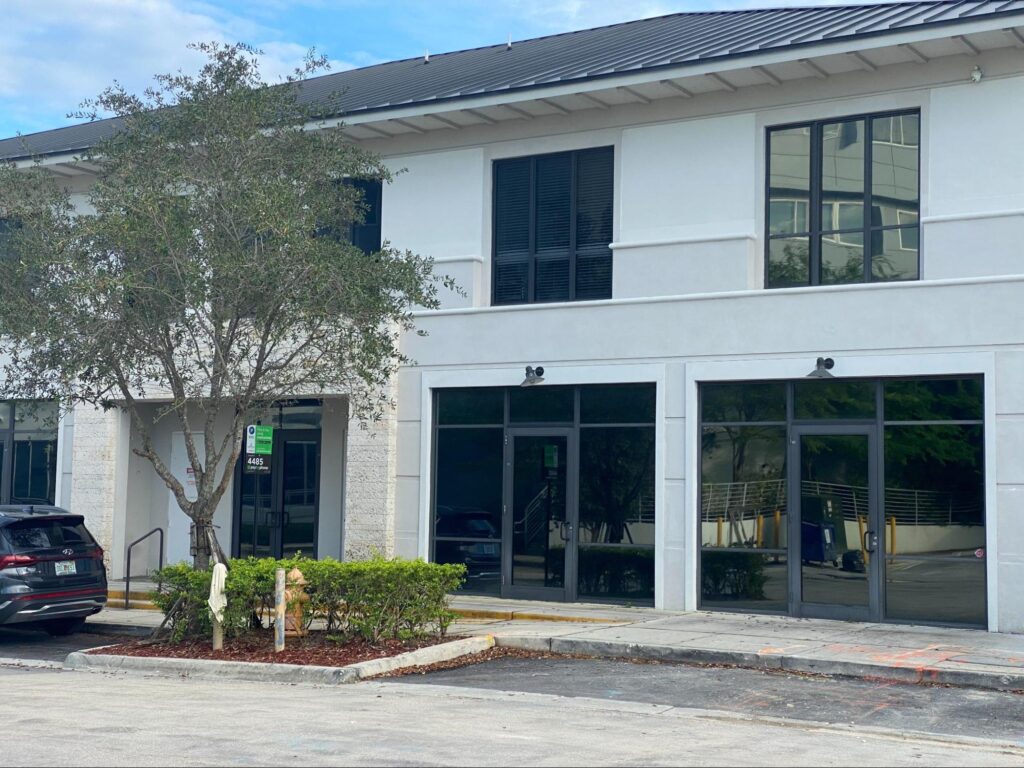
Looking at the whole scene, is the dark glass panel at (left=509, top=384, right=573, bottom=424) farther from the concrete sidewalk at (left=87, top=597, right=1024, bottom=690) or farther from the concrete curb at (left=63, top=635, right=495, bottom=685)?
the concrete curb at (left=63, top=635, right=495, bottom=685)

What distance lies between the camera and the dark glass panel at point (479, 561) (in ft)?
59.7

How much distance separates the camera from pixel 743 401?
16.3 metres

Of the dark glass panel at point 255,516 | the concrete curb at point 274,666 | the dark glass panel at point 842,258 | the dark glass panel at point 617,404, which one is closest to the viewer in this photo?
the concrete curb at point 274,666

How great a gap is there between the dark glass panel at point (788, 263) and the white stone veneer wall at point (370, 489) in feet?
19.7

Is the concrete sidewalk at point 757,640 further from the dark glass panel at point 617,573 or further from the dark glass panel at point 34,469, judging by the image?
the dark glass panel at point 34,469

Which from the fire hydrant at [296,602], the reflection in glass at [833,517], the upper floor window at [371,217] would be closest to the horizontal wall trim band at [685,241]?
the reflection in glass at [833,517]

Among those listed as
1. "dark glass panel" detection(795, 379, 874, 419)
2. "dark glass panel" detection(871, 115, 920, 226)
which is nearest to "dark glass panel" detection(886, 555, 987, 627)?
"dark glass panel" detection(795, 379, 874, 419)

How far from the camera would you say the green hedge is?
13.2 meters

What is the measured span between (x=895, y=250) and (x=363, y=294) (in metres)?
6.45

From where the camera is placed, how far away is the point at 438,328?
18641 mm

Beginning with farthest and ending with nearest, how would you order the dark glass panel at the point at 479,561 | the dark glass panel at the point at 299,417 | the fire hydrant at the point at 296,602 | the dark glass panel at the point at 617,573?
the dark glass panel at the point at 299,417 < the dark glass panel at the point at 479,561 < the dark glass panel at the point at 617,573 < the fire hydrant at the point at 296,602

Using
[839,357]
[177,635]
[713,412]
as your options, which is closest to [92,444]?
[177,635]

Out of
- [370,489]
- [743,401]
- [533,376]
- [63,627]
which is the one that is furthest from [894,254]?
[63,627]

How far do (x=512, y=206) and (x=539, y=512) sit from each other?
4.34 metres
